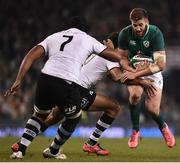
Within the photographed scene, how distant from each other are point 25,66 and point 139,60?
2.52 m

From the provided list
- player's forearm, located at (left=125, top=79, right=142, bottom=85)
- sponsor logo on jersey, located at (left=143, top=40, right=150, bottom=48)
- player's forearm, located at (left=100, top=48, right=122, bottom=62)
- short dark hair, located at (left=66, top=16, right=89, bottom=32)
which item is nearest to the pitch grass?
player's forearm, located at (left=125, top=79, right=142, bottom=85)

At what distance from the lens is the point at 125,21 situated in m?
25.2

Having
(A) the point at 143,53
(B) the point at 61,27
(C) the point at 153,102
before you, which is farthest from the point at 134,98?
(B) the point at 61,27

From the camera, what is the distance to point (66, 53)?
973 cm

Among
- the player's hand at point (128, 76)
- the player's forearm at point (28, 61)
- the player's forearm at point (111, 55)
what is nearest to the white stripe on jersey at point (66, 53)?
the player's forearm at point (111, 55)

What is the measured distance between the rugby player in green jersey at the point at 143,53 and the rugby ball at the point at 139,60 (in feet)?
0.16

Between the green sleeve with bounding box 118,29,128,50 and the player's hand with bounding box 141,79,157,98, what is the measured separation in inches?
26.4

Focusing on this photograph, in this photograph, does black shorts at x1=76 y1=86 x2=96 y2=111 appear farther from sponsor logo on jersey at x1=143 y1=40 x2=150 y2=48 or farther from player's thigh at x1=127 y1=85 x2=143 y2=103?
sponsor logo on jersey at x1=143 y1=40 x2=150 y2=48

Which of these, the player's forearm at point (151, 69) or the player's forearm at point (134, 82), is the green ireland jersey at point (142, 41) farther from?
the player's forearm at point (134, 82)

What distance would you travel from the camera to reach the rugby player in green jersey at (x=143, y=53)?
10.7 metres

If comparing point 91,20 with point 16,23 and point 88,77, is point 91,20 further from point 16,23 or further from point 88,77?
point 88,77

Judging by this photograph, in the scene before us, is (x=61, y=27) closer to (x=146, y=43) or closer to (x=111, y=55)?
(x=146, y=43)

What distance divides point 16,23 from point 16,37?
73 cm

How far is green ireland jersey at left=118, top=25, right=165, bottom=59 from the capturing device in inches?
434
